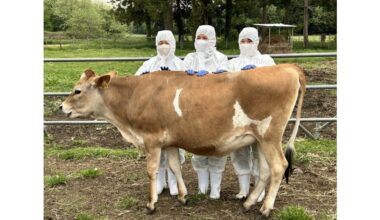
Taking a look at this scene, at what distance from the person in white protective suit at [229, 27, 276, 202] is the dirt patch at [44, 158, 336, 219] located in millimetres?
249

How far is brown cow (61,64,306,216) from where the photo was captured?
491 centimetres

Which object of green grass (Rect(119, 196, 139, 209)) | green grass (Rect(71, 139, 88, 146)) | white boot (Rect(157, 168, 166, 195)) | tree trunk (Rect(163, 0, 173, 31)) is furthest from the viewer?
tree trunk (Rect(163, 0, 173, 31))

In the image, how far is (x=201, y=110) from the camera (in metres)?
5.05

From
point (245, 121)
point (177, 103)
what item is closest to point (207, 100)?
point (177, 103)

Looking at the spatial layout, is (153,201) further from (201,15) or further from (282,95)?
(201,15)

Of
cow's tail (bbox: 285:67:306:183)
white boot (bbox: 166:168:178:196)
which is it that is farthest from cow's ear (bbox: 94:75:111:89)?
cow's tail (bbox: 285:67:306:183)

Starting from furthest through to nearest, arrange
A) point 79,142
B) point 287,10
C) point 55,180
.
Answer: point 287,10, point 79,142, point 55,180

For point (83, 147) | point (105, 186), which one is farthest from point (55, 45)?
point (105, 186)

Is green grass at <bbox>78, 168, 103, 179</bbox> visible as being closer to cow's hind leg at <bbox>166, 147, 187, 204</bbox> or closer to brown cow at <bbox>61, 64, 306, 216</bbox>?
A: brown cow at <bbox>61, 64, 306, 216</bbox>

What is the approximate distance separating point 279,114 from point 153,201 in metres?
1.62

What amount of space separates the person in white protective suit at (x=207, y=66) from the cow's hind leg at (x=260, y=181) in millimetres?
536

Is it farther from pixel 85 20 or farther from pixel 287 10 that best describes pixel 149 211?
pixel 85 20

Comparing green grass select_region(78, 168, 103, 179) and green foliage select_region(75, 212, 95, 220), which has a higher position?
green grass select_region(78, 168, 103, 179)

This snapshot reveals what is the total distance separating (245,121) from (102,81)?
63.8 inches
